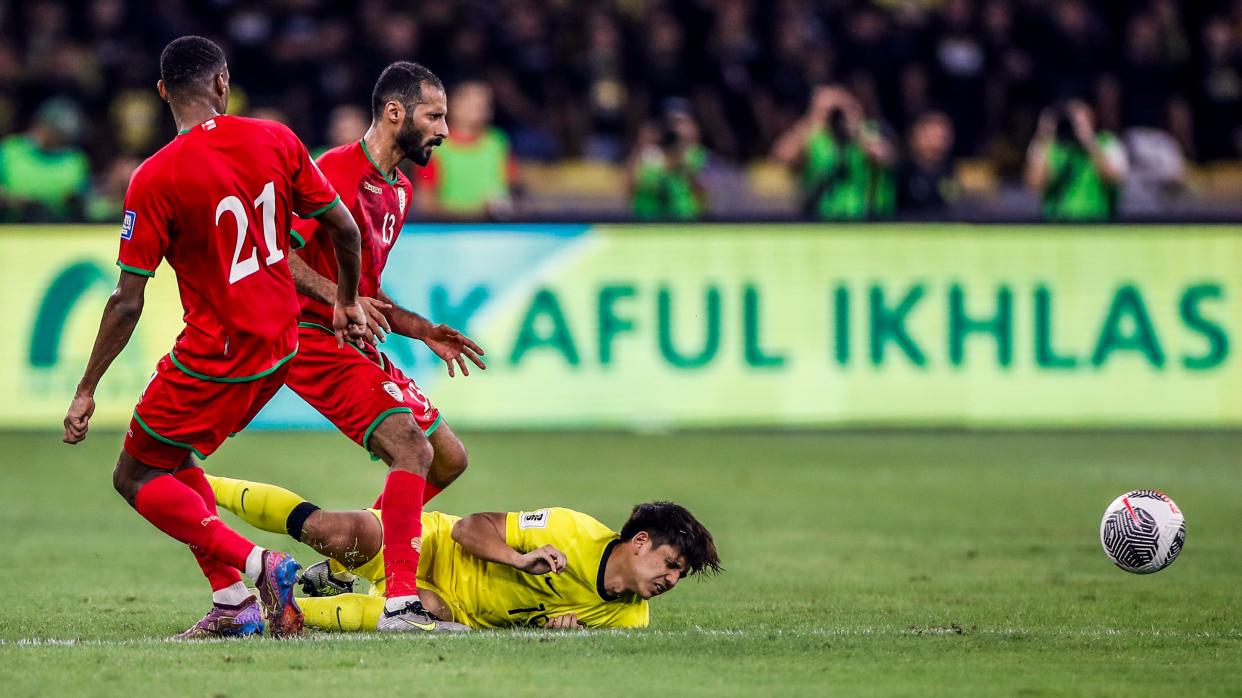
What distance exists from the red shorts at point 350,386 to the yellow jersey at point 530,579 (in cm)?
47

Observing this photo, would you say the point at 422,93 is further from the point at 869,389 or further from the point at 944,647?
the point at 869,389

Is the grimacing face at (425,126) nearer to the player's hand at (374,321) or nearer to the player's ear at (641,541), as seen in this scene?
the player's hand at (374,321)

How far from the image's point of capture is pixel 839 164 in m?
16.0

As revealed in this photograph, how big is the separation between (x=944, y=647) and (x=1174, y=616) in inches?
51.6

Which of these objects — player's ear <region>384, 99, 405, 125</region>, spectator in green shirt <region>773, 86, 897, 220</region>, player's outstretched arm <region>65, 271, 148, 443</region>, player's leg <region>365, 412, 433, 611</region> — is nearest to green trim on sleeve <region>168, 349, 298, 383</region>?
player's outstretched arm <region>65, 271, 148, 443</region>

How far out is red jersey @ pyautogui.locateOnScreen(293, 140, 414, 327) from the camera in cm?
676

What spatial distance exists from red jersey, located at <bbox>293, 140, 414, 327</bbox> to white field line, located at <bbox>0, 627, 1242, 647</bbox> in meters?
1.32

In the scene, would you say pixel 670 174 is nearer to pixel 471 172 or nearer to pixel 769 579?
pixel 471 172

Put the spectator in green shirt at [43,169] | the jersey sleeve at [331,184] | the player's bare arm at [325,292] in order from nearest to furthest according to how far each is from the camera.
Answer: the player's bare arm at [325,292], the jersey sleeve at [331,184], the spectator in green shirt at [43,169]

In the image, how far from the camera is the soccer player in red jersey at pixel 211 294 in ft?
19.5

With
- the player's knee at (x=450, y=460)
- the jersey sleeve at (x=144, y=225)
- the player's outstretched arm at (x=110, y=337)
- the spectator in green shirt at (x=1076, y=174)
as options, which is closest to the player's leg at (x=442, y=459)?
the player's knee at (x=450, y=460)

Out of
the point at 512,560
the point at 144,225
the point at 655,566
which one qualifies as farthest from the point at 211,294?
the point at 655,566

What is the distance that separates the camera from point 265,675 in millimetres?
5434

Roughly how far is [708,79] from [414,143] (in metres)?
12.5
